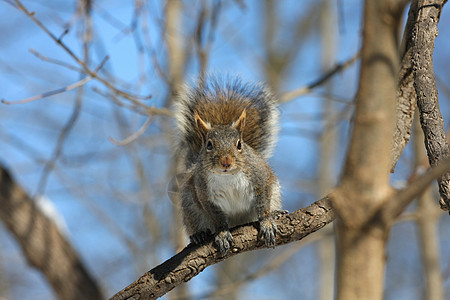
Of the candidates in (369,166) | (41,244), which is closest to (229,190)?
(369,166)

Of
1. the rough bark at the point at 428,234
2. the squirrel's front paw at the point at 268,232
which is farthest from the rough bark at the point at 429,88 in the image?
the rough bark at the point at 428,234

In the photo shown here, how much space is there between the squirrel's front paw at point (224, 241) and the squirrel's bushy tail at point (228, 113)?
574 millimetres

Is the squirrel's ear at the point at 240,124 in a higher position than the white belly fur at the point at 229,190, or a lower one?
higher

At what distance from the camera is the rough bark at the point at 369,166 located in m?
0.76

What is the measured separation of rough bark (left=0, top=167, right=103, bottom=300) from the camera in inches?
129

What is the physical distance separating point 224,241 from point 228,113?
739 millimetres

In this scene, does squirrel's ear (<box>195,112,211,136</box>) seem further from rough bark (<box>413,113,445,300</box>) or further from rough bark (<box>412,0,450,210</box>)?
rough bark (<box>413,113,445,300</box>)

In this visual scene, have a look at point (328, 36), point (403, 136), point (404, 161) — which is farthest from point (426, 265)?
point (328, 36)

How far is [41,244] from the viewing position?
3289 mm

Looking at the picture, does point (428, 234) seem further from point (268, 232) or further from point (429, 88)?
point (429, 88)

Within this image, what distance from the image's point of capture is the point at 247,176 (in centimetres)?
212

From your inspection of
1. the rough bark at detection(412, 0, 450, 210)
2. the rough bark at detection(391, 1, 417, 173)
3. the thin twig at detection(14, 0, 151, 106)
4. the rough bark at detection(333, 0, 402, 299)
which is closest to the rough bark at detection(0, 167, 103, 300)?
the thin twig at detection(14, 0, 151, 106)

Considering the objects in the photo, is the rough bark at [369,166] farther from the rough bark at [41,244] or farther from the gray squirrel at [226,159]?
the rough bark at [41,244]

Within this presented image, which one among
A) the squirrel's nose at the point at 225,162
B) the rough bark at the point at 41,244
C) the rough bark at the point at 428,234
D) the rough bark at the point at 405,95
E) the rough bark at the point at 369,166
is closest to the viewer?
the rough bark at the point at 369,166
